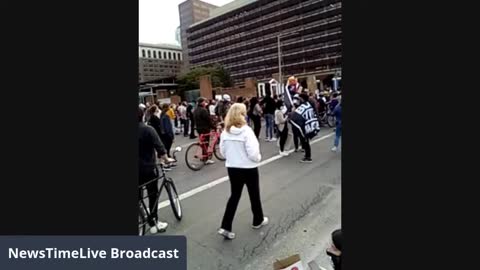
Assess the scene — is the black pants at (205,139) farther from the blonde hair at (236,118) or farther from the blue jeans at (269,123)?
Answer: the blonde hair at (236,118)

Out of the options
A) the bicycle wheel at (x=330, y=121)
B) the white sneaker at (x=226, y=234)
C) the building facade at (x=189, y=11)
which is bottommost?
the white sneaker at (x=226, y=234)

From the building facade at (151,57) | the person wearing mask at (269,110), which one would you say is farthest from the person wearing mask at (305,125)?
the building facade at (151,57)

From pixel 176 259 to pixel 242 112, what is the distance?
2.01 meters

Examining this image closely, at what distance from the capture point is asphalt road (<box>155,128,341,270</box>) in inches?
124

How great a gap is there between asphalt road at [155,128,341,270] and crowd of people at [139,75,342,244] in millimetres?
214

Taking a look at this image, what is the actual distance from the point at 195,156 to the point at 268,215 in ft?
11.1

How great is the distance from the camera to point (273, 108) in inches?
386

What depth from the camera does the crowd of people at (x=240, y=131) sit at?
3500 millimetres

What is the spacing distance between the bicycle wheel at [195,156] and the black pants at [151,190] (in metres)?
3.27

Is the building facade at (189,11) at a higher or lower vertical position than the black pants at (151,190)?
higher

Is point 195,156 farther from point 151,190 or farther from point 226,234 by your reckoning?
point 226,234

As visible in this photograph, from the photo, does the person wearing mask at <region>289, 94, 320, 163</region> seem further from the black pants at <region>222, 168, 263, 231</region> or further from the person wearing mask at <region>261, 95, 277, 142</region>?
the black pants at <region>222, 168, 263, 231</region>

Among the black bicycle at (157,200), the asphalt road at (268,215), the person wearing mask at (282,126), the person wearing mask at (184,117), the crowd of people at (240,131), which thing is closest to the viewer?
the asphalt road at (268,215)

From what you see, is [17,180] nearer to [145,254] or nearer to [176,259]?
[145,254]
